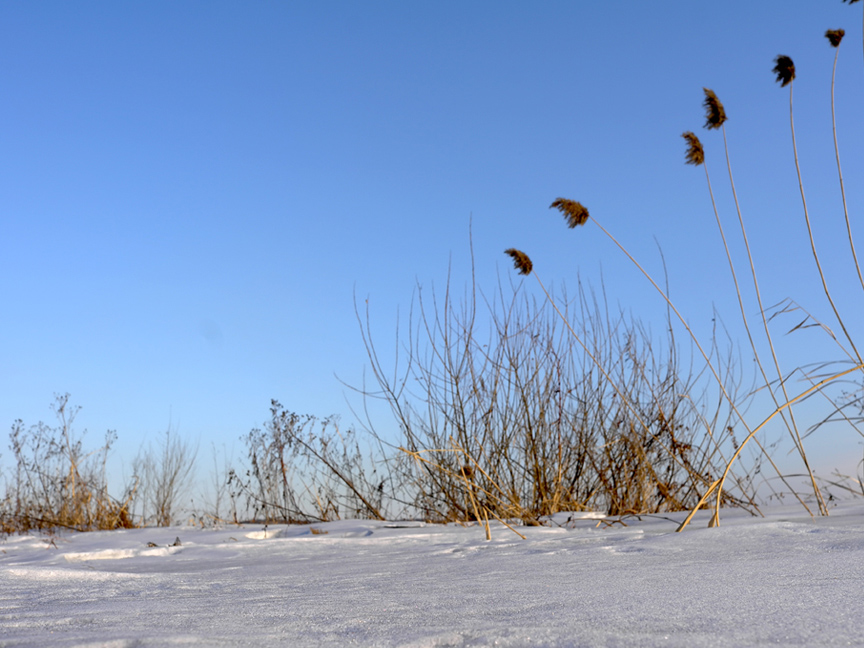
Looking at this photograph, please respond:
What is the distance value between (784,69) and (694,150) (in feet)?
1.70

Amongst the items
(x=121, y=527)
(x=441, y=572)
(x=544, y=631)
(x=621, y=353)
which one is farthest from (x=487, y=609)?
(x=121, y=527)

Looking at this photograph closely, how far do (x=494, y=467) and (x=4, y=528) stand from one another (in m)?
4.36

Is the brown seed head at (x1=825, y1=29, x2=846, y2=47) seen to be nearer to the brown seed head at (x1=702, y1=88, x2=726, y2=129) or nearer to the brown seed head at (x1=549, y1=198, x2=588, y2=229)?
the brown seed head at (x1=702, y1=88, x2=726, y2=129)

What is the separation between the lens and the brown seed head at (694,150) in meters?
2.85

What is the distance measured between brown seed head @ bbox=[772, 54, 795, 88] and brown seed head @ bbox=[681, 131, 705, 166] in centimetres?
42

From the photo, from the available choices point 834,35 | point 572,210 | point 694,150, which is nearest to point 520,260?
point 572,210

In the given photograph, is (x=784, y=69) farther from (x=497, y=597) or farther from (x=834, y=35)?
(x=497, y=597)

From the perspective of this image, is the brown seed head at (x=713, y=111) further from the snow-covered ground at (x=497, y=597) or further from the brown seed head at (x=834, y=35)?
the snow-covered ground at (x=497, y=597)

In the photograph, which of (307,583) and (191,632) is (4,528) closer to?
(307,583)

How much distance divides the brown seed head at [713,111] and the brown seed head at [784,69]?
0.29 metres

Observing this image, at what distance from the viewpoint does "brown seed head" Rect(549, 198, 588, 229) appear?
2.76m

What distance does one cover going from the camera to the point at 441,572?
1519 mm

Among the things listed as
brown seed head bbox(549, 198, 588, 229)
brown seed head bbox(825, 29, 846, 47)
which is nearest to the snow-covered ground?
brown seed head bbox(549, 198, 588, 229)

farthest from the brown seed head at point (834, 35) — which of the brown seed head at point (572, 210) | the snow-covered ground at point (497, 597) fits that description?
the snow-covered ground at point (497, 597)
